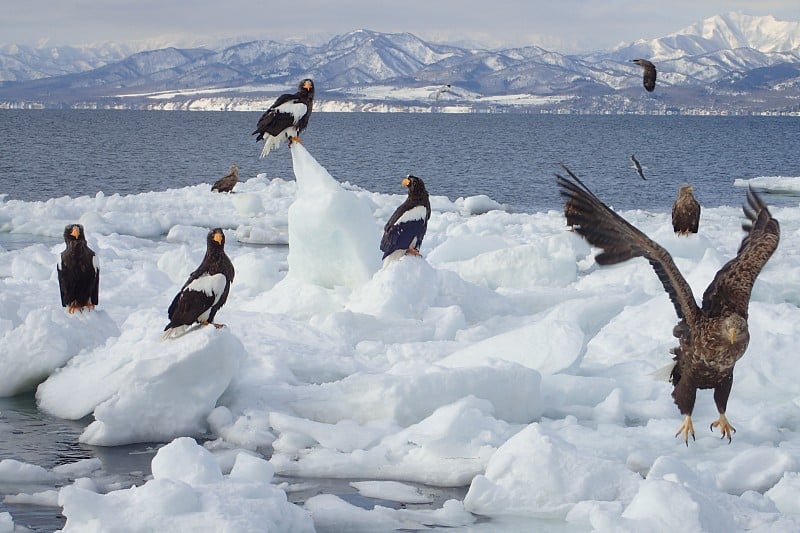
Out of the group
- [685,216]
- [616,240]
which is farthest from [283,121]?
[685,216]

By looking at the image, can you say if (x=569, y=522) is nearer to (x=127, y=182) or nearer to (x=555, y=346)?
(x=555, y=346)

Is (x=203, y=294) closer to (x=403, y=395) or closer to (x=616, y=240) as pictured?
(x=403, y=395)

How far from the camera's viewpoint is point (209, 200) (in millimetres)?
29562

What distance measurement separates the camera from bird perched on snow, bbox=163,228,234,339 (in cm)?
882

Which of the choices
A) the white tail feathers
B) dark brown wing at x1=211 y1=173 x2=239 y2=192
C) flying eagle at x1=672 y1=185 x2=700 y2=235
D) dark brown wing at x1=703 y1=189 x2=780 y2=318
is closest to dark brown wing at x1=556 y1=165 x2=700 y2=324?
dark brown wing at x1=703 y1=189 x2=780 y2=318

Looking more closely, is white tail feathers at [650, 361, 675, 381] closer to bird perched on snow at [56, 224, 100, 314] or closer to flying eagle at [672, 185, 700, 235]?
bird perched on snow at [56, 224, 100, 314]

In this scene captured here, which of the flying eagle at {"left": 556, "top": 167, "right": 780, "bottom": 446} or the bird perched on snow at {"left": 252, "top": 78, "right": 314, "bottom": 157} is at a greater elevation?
the bird perched on snow at {"left": 252, "top": 78, "right": 314, "bottom": 157}

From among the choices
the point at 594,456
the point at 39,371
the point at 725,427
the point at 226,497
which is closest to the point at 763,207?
the point at 725,427

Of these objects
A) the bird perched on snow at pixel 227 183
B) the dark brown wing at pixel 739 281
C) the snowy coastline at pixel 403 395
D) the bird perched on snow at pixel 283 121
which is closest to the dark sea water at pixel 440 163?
the bird perched on snow at pixel 227 183

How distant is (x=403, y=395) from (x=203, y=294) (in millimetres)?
2095

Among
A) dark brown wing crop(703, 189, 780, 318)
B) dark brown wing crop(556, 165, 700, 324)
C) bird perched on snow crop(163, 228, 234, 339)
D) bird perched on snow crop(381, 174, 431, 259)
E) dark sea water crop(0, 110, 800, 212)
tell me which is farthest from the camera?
dark sea water crop(0, 110, 800, 212)

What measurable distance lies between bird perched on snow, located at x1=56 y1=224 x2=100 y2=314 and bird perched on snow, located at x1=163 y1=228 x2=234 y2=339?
2.18 metres

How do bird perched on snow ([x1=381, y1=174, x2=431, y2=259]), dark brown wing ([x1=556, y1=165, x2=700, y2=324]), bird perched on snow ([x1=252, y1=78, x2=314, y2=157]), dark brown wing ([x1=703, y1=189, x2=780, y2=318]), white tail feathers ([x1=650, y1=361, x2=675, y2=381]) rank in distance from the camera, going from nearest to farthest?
1. dark brown wing ([x1=556, y1=165, x2=700, y2=324])
2. dark brown wing ([x1=703, y1=189, x2=780, y2=318])
3. white tail feathers ([x1=650, y1=361, x2=675, y2=381])
4. bird perched on snow ([x1=381, y1=174, x2=431, y2=259])
5. bird perched on snow ([x1=252, y1=78, x2=314, y2=157])

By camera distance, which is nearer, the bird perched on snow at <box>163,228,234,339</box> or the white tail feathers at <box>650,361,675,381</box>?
the white tail feathers at <box>650,361,675,381</box>
